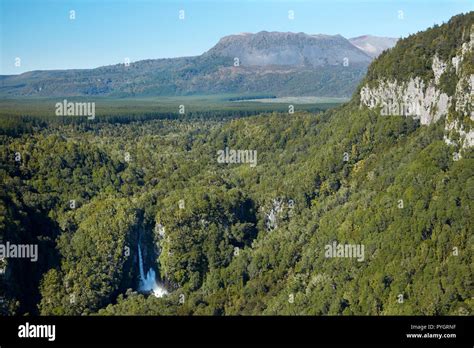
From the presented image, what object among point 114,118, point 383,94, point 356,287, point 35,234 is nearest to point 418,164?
point 356,287

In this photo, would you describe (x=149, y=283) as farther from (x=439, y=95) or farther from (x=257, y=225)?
(x=439, y=95)

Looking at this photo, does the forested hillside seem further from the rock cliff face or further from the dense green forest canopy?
the rock cliff face

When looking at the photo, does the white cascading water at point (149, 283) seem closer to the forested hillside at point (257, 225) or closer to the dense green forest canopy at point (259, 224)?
the forested hillside at point (257, 225)

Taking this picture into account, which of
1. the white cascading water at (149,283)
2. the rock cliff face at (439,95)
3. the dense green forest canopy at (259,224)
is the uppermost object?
the rock cliff face at (439,95)

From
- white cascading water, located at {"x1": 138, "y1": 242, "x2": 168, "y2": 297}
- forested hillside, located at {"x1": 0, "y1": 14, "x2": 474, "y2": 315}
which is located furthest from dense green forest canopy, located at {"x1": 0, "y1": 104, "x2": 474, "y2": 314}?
white cascading water, located at {"x1": 138, "y1": 242, "x2": 168, "y2": 297}

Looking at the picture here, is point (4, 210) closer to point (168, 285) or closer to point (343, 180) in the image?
point (168, 285)

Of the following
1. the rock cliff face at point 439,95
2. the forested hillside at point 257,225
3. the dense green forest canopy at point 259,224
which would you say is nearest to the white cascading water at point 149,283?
the forested hillside at point 257,225
